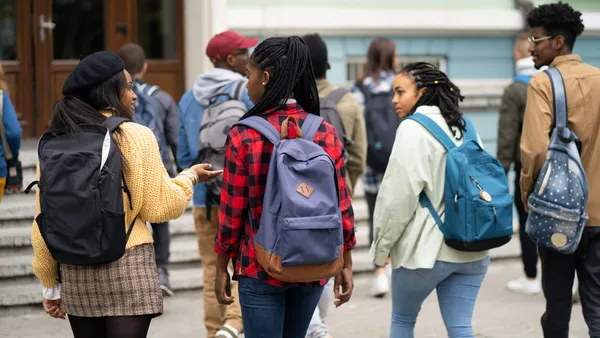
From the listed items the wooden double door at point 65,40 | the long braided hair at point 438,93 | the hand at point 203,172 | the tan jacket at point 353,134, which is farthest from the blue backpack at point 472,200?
the wooden double door at point 65,40

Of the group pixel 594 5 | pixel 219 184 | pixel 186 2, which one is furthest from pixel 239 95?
pixel 594 5

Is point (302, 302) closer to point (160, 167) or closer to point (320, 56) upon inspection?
point (160, 167)

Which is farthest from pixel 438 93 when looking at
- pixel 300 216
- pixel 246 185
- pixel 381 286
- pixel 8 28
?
pixel 8 28

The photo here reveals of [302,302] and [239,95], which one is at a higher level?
[239,95]

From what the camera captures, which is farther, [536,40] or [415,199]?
[536,40]

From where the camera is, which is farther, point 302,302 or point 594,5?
point 594,5

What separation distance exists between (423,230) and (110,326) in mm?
1647

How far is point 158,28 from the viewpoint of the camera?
419 inches

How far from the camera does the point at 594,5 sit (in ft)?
42.0

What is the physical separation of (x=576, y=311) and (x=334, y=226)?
4.43 m

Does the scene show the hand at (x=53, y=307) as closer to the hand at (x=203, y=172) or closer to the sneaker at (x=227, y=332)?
the hand at (x=203, y=172)

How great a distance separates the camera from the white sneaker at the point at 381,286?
806 centimetres

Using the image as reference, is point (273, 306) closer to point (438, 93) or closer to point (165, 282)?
point (438, 93)

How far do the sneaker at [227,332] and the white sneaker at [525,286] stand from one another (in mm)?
3307
